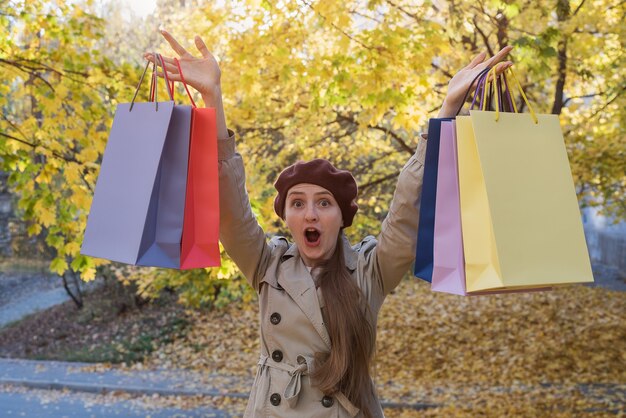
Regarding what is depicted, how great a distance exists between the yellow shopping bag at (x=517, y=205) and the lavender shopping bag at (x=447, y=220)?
50mm

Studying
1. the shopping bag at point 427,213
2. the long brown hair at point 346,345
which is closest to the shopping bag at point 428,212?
the shopping bag at point 427,213

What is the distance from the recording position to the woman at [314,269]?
2.01 metres

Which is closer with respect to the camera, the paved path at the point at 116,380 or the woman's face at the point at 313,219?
the woman's face at the point at 313,219

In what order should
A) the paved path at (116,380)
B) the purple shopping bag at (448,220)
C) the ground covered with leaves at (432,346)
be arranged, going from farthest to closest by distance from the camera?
the paved path at (116,380), the ground covered with leaves at (432,346), the purple shopping bag at (448,220)

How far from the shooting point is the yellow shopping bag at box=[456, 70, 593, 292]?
5.24 feet

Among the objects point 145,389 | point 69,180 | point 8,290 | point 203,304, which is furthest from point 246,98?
point 8,290

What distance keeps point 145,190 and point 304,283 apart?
0.65 meters

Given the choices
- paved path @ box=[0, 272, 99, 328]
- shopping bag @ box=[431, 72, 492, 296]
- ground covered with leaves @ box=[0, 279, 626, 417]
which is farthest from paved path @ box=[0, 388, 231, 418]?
shopping bag @ box=[431, 72, 492, 296]

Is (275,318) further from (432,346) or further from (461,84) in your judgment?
(432,346)

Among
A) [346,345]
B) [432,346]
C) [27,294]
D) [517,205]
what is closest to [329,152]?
[432,346]

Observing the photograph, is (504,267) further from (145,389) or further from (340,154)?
(145,389)

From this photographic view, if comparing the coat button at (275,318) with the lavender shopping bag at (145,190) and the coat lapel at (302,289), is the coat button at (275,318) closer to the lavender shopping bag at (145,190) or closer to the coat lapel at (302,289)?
the coat lapel at (302,289)

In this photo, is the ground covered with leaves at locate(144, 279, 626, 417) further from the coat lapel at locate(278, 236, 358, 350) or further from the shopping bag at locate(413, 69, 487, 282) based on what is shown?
the shopping bag at locate(413, 69, 487, 282)

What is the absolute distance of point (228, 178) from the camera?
206 centimetres
